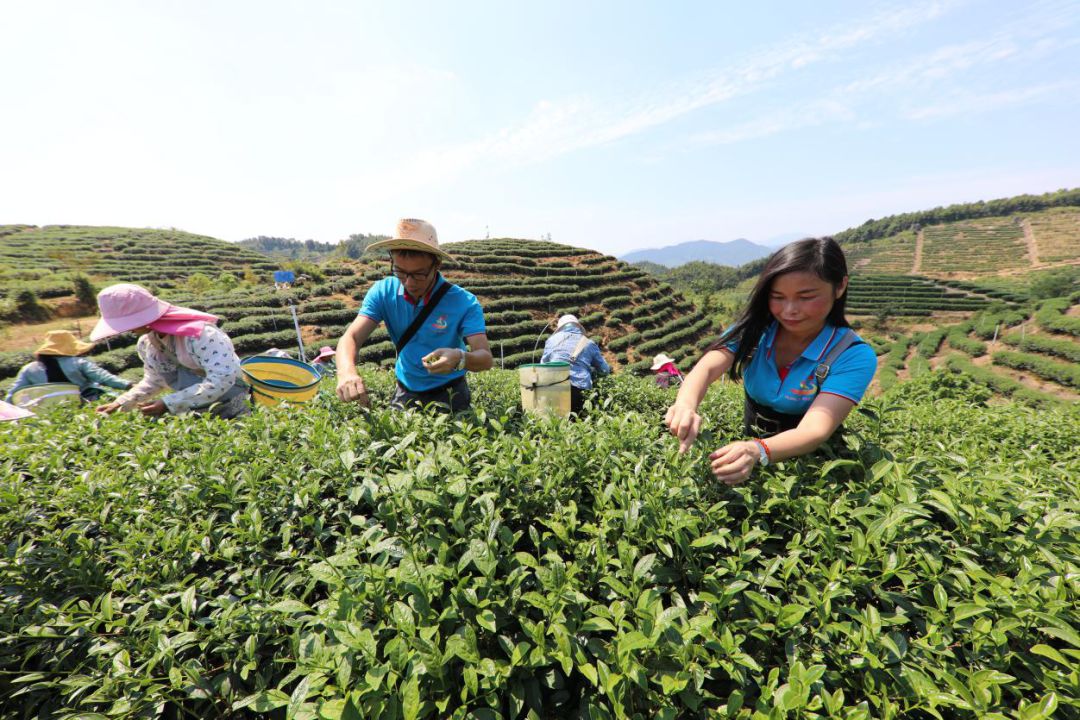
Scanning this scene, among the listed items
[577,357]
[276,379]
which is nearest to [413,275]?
[276,379]

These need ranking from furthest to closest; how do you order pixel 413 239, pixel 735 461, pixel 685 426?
Result: 1. pixel 413 239
2. pixel 685 426
3. pixel 735 461

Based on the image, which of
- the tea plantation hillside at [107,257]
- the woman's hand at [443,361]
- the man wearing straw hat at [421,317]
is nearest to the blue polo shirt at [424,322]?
the man wearing straw hat at [421,317]

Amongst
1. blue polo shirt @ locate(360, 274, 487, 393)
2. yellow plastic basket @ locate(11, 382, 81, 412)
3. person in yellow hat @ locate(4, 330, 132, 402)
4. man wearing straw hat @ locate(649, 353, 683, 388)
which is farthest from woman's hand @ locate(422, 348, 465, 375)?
man wearing straw hat @ locate(649, 353, 683, 388)

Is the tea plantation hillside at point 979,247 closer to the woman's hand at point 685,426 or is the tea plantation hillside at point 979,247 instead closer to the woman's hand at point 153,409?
the woman's hand at point 685,426

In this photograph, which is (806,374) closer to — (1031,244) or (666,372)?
(666,372)

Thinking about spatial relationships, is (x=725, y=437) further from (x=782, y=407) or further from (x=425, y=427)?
(x=425, y=427)

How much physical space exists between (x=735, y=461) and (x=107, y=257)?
61.5 meters

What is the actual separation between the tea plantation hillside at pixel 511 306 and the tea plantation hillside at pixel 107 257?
3402 millimetres

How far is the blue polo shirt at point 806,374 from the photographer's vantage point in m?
1.71

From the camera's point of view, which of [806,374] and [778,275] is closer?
[778,275]

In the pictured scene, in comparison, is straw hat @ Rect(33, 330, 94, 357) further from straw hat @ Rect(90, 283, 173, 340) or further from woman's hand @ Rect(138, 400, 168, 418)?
woman's hand @ Rect(138, 400, 168, 418)

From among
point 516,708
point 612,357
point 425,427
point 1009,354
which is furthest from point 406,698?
point 1009,354

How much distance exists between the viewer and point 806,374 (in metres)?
1.91

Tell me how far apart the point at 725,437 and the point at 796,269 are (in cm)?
82
